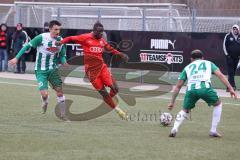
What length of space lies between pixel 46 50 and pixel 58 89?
2.76 feet

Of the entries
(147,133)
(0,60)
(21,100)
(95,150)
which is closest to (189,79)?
(147,133)

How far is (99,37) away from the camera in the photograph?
1492 cm

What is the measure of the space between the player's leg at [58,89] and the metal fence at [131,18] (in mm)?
11413

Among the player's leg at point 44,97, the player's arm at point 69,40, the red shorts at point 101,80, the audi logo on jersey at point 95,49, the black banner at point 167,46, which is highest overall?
the player's arm at point 69,40

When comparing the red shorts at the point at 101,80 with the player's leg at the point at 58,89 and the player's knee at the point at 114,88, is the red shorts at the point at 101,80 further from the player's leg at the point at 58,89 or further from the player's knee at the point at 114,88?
the player's leg at the point at 58,89

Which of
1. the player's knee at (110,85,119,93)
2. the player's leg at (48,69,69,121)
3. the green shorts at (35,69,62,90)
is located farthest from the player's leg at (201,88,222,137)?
the green shorts at (35,69,62,90)

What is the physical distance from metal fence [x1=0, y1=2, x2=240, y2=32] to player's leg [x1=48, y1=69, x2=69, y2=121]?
37.4ft

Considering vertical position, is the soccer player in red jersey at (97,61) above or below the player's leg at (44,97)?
above

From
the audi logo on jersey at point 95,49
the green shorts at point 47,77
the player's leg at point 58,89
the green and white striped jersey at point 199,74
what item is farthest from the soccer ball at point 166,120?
the green shorts at point 47,77

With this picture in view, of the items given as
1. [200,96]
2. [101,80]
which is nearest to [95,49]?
[101,80]

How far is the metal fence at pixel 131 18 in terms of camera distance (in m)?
26.1

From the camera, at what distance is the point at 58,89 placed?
14.7 metres

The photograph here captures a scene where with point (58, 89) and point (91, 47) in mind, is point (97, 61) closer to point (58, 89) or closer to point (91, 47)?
point (91, 47)

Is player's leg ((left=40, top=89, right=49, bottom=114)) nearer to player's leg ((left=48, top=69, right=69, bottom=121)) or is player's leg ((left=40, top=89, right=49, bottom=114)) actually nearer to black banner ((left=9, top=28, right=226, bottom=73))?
player's leg ((left=48, top=69, right=69, bottom=121))
